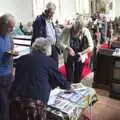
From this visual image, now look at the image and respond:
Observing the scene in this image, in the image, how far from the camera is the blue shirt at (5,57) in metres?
2.71

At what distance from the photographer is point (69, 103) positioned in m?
2.63

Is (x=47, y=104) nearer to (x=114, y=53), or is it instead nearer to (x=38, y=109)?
(x=38, y=109)

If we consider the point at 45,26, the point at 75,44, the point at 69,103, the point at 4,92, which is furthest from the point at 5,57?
the point at 75,44

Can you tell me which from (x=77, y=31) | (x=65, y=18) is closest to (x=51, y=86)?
(x=77, y=31)

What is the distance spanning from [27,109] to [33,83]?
23 cm

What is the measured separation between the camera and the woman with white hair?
3.52 m

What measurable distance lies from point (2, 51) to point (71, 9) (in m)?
4.24

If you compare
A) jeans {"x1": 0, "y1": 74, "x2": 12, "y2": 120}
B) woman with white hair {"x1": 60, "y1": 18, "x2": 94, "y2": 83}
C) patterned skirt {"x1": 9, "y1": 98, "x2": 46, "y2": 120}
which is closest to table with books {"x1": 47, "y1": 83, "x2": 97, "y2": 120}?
patterned skirt {"x1": 9, "y1": 98, "x2": 46, "y2": 120}

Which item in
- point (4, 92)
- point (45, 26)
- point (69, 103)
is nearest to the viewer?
point (69, 103)

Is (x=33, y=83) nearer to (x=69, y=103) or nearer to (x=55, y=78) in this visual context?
(x=55, y=78)

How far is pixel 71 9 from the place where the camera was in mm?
6715

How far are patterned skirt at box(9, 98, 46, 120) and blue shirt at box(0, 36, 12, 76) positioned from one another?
454 millimetres

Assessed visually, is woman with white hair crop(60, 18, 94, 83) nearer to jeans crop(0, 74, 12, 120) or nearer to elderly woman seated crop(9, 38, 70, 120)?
jeans crop(0, 74, 12, 120)

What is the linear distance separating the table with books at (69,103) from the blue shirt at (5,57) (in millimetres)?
510
